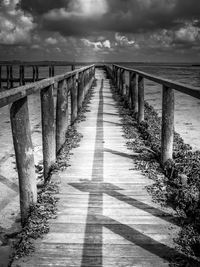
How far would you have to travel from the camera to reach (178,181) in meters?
3.64

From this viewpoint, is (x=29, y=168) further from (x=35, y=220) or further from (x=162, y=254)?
(x=162, y=254)

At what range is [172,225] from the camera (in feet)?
9.22

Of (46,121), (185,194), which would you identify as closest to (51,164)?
(46,121)

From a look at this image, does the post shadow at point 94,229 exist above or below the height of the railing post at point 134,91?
below

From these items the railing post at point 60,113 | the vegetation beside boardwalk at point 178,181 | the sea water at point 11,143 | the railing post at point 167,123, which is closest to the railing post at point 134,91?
the sea water at point 11,143

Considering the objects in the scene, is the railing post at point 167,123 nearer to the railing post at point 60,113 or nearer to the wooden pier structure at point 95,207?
the wooden pier structure at point 95,207

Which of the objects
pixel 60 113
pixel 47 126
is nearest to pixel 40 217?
pixel 47 126

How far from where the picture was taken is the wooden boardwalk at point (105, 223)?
237cm

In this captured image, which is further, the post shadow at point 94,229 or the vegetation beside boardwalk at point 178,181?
the vegetation beside boardwalk at point 178,181

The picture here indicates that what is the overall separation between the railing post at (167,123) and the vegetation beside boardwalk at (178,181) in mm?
166

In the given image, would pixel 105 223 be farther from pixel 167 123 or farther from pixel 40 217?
pixel 167 123

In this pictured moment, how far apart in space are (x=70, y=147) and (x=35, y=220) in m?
→ 2.62

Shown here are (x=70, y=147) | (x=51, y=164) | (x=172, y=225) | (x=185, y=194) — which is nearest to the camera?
(x=172, y=225)

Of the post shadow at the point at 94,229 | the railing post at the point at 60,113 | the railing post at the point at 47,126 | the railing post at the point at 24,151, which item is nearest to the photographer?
the post shadow at the point at 94,229
